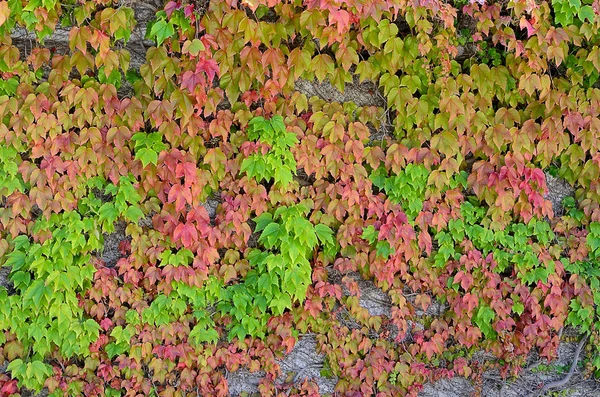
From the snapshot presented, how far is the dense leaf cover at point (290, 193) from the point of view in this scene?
3162mm

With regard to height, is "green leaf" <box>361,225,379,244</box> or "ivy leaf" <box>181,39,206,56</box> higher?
"ivy leaf" <box>181,39,206,56</box>

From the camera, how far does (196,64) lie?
120 inches

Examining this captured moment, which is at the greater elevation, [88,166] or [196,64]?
[196,64]

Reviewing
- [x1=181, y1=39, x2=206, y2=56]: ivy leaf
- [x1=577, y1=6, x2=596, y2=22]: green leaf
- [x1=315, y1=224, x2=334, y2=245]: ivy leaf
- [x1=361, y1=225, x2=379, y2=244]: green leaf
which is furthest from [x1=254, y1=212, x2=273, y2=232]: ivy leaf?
[x1=577, y1=6, x2=596, y2=22]: green leaf

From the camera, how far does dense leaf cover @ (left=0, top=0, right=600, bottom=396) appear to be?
124 inches

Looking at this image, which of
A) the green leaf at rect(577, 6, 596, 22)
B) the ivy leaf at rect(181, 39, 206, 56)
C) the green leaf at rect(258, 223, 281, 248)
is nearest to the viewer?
the ivy leaf at rect(181, 39, 206, 56)

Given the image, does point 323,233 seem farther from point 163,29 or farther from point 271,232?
point 163,29

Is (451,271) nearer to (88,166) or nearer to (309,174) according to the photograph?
(309,174)

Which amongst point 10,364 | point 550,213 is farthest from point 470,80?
point 10,364

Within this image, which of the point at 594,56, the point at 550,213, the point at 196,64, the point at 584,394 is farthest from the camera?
the point at 584,394

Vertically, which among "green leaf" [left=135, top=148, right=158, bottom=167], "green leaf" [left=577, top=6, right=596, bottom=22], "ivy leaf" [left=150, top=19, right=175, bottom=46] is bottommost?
"green leaf" [left=135, top=148, right=158, bottom=167]

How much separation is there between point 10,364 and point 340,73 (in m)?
2.51

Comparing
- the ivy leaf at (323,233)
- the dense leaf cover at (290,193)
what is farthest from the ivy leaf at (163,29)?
the ivy leaf at (323,233)

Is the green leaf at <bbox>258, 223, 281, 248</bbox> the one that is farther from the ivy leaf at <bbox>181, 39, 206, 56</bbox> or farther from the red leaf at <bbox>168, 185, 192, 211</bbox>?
the ivy leaf at <bbox>181, 39, 206, 56</bbox>
